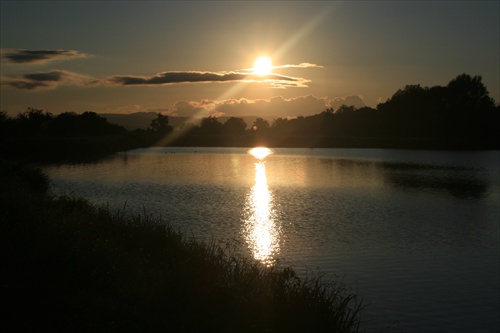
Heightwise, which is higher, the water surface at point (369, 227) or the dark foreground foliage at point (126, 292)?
the dark foreground foliage at point (126, 292)

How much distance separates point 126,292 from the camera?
11.1 metres

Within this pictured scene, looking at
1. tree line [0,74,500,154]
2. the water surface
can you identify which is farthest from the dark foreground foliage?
tree line [0,74,500,154]

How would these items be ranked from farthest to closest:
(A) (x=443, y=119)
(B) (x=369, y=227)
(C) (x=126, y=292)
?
1. (A) (x=443, y=119)
2. (B) (x=369, y=227)
3. (C) (x=126, y=292)

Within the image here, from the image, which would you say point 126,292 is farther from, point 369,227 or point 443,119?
point 443,119

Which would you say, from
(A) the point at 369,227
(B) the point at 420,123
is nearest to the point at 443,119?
(B) the point at 420,123

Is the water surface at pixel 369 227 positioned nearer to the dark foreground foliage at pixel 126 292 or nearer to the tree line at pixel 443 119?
the dark foreground foliage at pixel 126 292

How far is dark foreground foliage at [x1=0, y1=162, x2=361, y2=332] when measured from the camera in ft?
31.9

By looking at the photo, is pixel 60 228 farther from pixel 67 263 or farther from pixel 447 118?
pixel 447 118

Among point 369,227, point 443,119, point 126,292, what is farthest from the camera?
point 443,119

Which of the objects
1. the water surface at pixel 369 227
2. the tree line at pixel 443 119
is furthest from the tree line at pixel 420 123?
the water surface at pixel 369 227

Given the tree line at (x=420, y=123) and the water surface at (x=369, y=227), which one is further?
the tree line at (x=420, y=123)

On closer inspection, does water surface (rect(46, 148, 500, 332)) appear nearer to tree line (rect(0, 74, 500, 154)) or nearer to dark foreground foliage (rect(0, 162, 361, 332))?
dark foreground foliage (rect(0, 162, 361, 332))

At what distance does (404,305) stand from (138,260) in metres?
8.96

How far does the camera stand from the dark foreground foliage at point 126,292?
973cm
